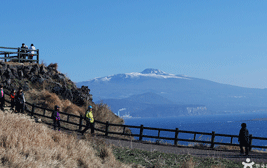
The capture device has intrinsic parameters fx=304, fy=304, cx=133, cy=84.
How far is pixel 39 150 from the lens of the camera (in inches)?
375

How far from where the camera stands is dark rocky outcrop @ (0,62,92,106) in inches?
1216

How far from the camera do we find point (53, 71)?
35.0 m

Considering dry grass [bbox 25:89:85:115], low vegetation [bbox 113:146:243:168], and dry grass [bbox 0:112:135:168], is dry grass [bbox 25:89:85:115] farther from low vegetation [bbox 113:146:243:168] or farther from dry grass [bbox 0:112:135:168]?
dry grass [bbox 0:112:135:168]

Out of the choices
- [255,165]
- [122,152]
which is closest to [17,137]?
[122,152]

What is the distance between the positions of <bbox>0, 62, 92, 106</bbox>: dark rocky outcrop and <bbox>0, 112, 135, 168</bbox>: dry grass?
64.8 ft

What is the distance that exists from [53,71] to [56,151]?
26235mm

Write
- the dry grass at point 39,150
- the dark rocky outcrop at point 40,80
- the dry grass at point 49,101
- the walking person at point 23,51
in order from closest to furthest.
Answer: the dry grass at point 39,150 < the dry grass at point 49,101 < the dark rocky outcrop at point 40,80 < the walking person at point 23,51

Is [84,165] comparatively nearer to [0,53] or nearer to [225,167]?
[225,167]

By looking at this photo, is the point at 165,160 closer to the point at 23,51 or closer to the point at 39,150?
the point at 39,150

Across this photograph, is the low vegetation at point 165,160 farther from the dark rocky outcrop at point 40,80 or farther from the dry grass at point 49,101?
the dark rocky outcrop at point 40,80

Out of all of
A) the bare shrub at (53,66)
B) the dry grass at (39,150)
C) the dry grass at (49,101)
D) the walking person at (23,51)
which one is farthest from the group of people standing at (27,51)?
the dry grass at (39,150)

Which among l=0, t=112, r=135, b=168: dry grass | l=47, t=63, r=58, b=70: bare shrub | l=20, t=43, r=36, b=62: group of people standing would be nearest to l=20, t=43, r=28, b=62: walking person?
l=20, t=43, r=36, b=62: group of people standing

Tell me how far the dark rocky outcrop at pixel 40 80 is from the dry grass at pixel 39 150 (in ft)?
64.8

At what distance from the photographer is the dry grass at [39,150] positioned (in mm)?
8469
